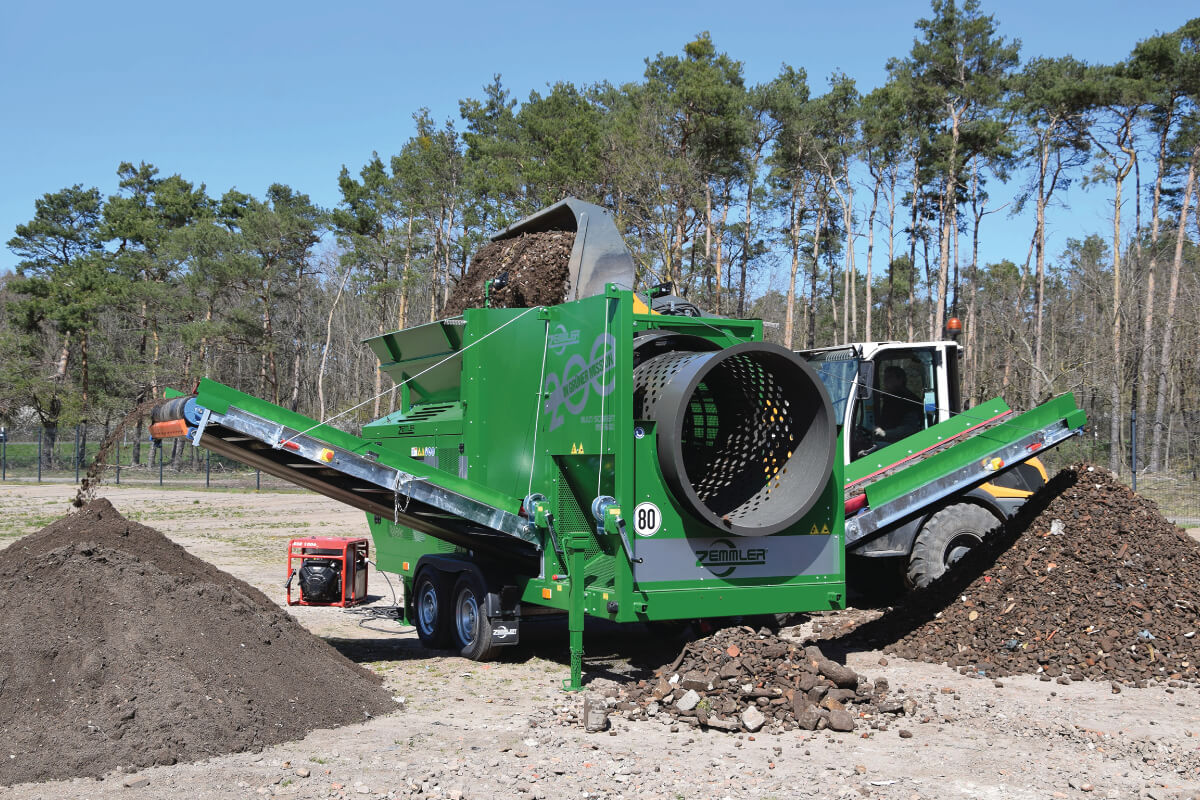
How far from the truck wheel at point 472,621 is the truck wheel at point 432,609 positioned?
0.16m

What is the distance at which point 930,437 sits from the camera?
9562 millimetres

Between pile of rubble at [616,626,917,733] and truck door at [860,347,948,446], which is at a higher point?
truck door at [860,347,948,446]

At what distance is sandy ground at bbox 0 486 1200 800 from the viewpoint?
511cm

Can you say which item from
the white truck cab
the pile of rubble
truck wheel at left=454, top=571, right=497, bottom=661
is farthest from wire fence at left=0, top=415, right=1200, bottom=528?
the pile of rubble

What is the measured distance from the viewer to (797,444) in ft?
23.9

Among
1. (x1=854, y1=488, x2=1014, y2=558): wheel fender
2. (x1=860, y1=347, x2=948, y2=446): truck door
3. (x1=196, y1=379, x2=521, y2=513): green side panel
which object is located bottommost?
(x1=854, y1=488, x2=1014, y2=558): wheel fender

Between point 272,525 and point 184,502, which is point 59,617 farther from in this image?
point 184,502

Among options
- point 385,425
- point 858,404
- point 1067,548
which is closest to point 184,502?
point 385,425

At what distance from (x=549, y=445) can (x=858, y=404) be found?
12.9 ft

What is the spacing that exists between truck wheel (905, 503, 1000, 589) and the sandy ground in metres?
1.57

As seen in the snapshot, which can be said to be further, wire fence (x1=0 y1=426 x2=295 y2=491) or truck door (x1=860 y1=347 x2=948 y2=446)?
wire fence (x1=0 y1=426 x2=295 y2=491)

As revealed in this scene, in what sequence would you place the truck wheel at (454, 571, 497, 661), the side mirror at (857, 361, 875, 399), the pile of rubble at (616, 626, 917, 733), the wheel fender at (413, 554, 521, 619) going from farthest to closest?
the side mirror at (857, 361, 875, 399), the truck wheel at (454, 571, 497, 661), the wheel fender at (413, 554, 521, 619), the pile of rubble at (616, 626, 917, 733)

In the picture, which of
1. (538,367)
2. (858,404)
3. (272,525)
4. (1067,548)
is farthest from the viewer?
(272,525)

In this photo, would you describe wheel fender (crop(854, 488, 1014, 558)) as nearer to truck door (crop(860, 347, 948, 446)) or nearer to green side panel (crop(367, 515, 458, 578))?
truck door (crop(860, 347, 948, 446))
